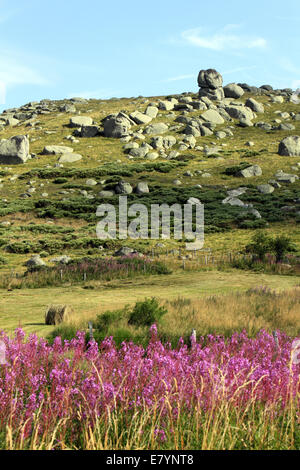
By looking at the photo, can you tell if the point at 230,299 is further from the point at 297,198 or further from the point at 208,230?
the point at 297,198

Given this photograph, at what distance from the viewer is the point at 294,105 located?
100125mm

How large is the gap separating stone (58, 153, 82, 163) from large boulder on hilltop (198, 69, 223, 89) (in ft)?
145

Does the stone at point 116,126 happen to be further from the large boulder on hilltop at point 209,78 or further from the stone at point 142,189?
the stone at point 142,189

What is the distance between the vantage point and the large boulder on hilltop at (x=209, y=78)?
325 feet

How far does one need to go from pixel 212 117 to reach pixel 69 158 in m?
31.5

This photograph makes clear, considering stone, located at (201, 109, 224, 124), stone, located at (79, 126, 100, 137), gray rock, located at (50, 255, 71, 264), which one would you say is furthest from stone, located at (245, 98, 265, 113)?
gray rock, located at (50, 255, 71, 264)

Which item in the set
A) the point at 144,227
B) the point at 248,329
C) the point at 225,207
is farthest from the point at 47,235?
the point at 248,329

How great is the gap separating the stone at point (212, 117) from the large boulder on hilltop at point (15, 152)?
1359 inches

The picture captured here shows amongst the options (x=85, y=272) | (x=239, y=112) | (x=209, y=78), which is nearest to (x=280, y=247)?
(x=85, y=272)

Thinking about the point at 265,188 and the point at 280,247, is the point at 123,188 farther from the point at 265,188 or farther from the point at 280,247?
the point at 280,247

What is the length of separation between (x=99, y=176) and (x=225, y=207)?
66.4ft

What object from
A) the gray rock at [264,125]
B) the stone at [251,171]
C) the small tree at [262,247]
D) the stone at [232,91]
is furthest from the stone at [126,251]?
the stone at [232,91]

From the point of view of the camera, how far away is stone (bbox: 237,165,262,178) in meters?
57.1

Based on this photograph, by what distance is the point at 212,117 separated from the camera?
3366 inches
